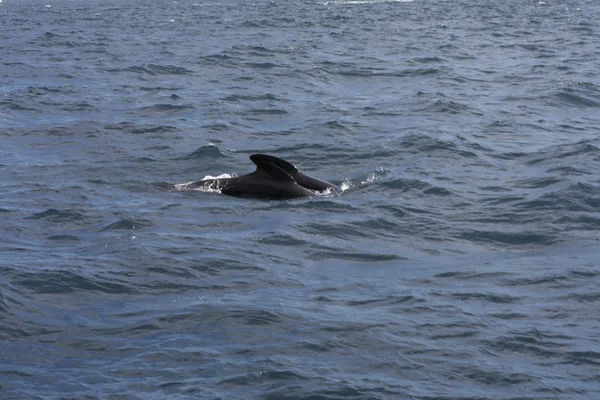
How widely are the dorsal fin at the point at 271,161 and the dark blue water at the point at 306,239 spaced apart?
0.63m

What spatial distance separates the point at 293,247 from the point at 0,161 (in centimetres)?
722

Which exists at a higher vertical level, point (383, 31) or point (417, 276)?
point (417, 276)

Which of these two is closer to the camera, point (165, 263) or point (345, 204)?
point (165, 263)

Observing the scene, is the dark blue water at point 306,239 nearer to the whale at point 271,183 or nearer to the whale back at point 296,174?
the whale at point 271,183

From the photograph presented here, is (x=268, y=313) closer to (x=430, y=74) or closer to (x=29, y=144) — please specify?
(x=29, y=144)

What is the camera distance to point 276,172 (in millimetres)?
15266

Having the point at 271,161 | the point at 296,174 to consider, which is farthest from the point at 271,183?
the point at 296,174

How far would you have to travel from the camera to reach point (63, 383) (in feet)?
29.3

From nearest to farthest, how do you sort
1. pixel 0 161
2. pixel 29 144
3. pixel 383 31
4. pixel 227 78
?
pixel 0 161 → pixel 29 144 → pixel 227 78 → pixel 383 31

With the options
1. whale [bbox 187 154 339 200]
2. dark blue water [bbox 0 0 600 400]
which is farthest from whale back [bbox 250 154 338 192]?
dark blue water [bbox 0 0 600 400]

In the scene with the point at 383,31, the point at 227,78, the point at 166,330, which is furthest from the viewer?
the point at 383,31

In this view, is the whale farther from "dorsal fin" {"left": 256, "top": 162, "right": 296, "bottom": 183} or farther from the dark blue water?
the dark blue water

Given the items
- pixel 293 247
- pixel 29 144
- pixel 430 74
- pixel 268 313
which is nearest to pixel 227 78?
pixel 430 74

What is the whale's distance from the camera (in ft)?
49.7
